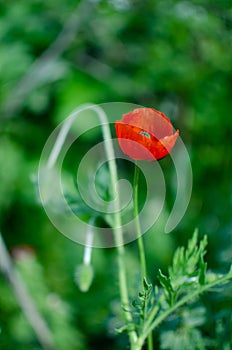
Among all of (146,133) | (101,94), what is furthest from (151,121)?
(101,94)

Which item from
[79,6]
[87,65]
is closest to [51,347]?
[79,6]

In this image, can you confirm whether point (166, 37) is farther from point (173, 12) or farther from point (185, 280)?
point (185, 280)

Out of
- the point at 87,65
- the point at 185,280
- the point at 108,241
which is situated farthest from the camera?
the point at 87,65

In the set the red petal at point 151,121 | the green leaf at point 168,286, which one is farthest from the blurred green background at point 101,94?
the red petal at point 151,121

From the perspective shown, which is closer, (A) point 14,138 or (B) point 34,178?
(B) point 34,178

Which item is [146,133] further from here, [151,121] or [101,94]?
[101,94]

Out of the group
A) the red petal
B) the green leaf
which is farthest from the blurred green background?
the red petal
